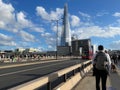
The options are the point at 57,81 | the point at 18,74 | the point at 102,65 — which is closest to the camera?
the point at 102,65

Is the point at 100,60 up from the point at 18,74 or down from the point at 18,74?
up

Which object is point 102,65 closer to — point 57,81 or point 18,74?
point 57,81

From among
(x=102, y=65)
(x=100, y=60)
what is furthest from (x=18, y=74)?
(x=102, y=65)

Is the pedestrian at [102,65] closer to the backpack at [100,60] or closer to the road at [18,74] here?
the backpack at [100,60]

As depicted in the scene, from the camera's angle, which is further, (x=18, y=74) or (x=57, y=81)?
(x=18, y=74)

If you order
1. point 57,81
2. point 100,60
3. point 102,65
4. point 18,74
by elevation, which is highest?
point 100,60

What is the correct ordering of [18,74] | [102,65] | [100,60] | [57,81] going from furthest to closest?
[18,74], [57,81], [100,60], [102,65]

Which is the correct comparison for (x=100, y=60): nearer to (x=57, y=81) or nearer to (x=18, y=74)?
(x=57, y=81)

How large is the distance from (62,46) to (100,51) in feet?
598

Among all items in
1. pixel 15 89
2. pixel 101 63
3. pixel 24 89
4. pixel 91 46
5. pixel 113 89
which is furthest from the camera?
pixel 91 46

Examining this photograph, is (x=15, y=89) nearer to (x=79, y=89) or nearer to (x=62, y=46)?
(x=79, y=89)

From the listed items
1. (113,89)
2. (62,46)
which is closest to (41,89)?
(113,89)

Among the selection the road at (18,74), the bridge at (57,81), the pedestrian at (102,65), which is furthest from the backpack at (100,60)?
the road at (18,74)

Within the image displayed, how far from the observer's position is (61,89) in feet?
39.3
